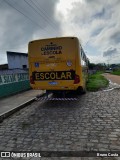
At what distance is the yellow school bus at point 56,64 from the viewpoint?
9836mm

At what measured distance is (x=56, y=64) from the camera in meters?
10.1

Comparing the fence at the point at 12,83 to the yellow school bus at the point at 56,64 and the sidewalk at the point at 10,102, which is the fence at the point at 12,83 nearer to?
the sidewalk at the point at 10,102

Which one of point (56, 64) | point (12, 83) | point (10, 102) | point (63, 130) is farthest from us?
point (12, 83)

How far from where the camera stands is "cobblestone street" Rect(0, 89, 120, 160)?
4859mm

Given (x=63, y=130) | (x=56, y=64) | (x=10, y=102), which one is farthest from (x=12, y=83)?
(x=63, y=130)

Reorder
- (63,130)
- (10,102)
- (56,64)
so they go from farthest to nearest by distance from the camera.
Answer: (10,102), (56,64), (63,130)

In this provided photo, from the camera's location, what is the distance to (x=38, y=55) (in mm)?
10375

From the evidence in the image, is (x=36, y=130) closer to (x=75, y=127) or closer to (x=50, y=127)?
(x=50, y=127)

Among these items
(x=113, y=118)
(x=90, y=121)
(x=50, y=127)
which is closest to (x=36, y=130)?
(x=50, y=127)

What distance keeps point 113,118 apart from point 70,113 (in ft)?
5.99

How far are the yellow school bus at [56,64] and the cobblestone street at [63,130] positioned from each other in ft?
5.78

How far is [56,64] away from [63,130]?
465 centimetres

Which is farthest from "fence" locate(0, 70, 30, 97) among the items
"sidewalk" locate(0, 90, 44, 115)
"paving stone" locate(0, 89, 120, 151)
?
"paving stone" locate(0, 89, 120, 151)

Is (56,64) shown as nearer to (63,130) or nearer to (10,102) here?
(10,102)
